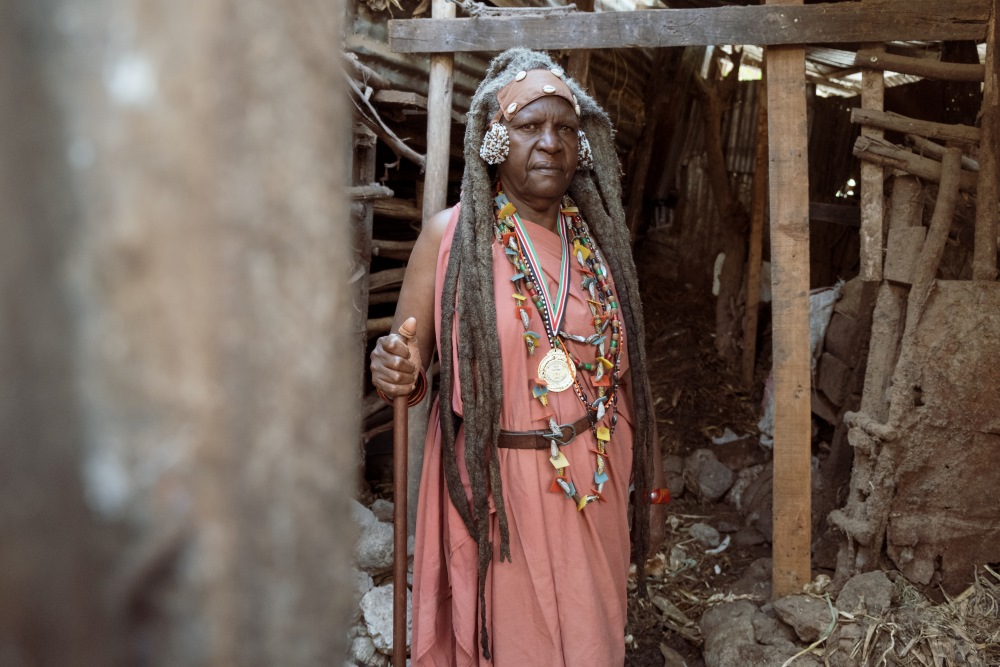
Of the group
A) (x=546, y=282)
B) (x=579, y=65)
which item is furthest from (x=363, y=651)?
(x=579, y=65)

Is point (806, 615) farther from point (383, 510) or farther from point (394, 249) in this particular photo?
point (394, 249)

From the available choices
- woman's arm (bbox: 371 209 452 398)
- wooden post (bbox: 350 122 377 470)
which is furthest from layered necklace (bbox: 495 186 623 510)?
wooden post (bbox: 350 122 377 470)

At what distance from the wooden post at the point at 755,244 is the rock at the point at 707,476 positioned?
1.23 meters

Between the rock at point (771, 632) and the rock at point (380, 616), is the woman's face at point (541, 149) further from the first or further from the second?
the rock at point (771, 632)

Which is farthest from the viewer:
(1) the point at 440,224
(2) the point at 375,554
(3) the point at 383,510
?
(3) the point at 383,510

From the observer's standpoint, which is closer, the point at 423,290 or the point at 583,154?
the point at 423,290

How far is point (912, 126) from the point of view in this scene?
11.4 ft

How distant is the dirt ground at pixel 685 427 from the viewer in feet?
13.5

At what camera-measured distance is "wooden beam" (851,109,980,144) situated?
340cm

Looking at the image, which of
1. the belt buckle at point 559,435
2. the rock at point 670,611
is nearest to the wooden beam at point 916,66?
the belt buckle at point 559,435

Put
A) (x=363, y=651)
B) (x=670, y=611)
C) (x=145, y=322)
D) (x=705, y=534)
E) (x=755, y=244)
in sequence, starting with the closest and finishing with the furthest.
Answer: (x=145, y=322)
(x=363, y=651)
(x=670, y=611)
(x=705, y=534)
(x=755, y=244)

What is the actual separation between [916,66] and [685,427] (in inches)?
144

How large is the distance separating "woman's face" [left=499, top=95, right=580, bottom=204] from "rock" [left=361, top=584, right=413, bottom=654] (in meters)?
1.89

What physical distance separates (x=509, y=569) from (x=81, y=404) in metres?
2.38
